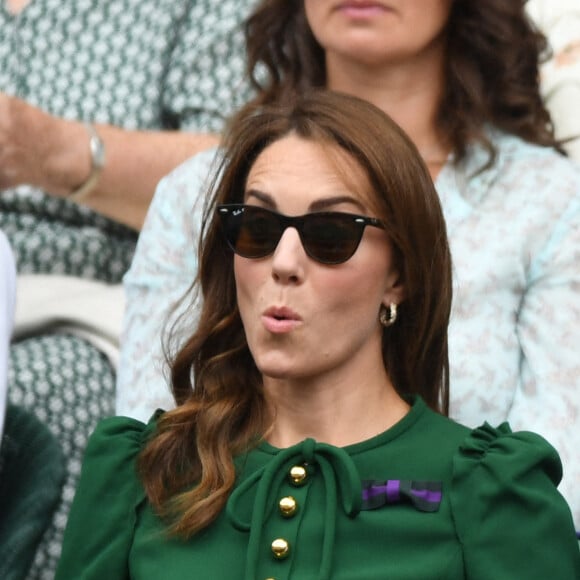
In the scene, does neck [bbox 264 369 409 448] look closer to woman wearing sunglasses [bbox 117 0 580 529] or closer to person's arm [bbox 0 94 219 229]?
woman wearing sunglasses [bbox 117 0 580 529]

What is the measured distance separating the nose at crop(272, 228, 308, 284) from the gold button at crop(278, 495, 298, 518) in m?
0.26

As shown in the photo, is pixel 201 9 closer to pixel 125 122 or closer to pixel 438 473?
pixel 125 122

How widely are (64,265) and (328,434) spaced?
1.28 m

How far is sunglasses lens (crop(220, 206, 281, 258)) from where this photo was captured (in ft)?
6.31

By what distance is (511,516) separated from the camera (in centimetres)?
187

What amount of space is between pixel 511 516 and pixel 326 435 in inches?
9.7

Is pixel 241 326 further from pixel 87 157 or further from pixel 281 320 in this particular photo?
pixel 87 157

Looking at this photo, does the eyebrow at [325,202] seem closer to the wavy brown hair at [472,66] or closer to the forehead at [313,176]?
the forehead at [313,176]

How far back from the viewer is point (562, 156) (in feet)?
9.04

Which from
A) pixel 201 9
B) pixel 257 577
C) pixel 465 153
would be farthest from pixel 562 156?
pixel 257 577

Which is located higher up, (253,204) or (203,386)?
(253,204)

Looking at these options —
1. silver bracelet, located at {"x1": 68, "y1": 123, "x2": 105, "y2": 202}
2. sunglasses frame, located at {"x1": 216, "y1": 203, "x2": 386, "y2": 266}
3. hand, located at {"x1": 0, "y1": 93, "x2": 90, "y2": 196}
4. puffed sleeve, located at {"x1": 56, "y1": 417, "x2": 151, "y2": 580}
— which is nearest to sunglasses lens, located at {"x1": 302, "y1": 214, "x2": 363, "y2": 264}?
sunglasses frame, located at {"x1": 216, "y1": 203, "x2": 386, "y2": 266}

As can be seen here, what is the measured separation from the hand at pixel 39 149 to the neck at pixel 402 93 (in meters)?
0.53

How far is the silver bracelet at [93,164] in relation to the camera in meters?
3.06
